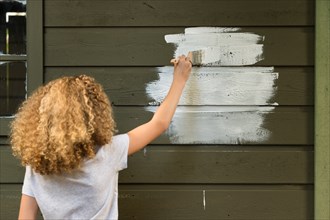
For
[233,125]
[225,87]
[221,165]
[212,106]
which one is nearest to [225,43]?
[225,87]

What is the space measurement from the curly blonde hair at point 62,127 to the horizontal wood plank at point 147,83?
84 centimetres

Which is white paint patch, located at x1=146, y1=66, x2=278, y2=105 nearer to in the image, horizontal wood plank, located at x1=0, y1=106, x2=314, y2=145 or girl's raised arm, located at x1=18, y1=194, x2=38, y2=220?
horizontal wood plank, located at x1=0, y1=106, x2=314, y2=145

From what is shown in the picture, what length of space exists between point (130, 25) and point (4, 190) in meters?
1.16

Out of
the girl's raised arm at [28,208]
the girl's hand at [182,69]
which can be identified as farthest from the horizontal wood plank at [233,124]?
the girl's raised arm at [28,208]

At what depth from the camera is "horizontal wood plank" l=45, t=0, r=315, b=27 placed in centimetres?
302

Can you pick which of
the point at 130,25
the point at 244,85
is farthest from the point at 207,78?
the point at 130,25

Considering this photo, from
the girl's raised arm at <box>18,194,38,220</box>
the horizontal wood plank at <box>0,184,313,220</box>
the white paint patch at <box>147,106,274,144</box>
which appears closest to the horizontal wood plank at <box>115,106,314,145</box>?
the white paint patch at <box>147,106,274,144</box>

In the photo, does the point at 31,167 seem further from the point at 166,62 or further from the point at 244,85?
the point at 244,85

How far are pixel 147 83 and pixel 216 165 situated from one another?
1.95 ft

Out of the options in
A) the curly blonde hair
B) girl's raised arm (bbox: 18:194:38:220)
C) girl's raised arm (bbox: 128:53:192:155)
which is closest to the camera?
the curly blonde hair

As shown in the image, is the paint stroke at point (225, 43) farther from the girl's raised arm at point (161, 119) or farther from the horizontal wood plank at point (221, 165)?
the horizontal wood plank at point (221, 165)

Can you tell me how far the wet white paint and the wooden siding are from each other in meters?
0.03

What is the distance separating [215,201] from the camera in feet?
9.95

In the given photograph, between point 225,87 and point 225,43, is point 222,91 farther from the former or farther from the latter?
point 225,43
